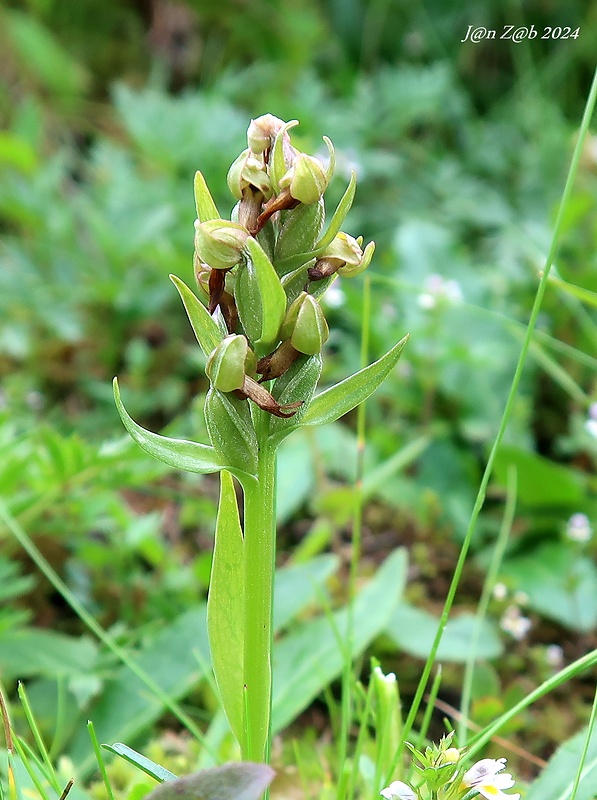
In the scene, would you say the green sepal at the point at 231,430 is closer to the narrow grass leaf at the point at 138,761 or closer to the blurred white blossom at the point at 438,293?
the narrow grass leaf at the point at 138,761

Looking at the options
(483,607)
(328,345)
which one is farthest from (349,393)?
(328,345)

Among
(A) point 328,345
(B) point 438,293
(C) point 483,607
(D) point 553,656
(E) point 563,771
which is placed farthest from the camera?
(A) point 328,345

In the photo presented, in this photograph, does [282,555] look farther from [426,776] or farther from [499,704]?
[426,776]

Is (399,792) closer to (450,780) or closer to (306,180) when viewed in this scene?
(450,780)

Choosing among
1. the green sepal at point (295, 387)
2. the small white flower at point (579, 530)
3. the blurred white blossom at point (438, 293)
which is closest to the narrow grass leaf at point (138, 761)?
the green sepal at point (295, 387)

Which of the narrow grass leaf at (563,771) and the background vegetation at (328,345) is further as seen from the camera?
the background vegetation at (328,345)

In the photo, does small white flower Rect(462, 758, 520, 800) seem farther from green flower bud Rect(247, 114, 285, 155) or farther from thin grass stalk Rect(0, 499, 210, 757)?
green flower bud Rect(247, 114, 285, 155)

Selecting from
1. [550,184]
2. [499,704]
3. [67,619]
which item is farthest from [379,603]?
[550,184]
